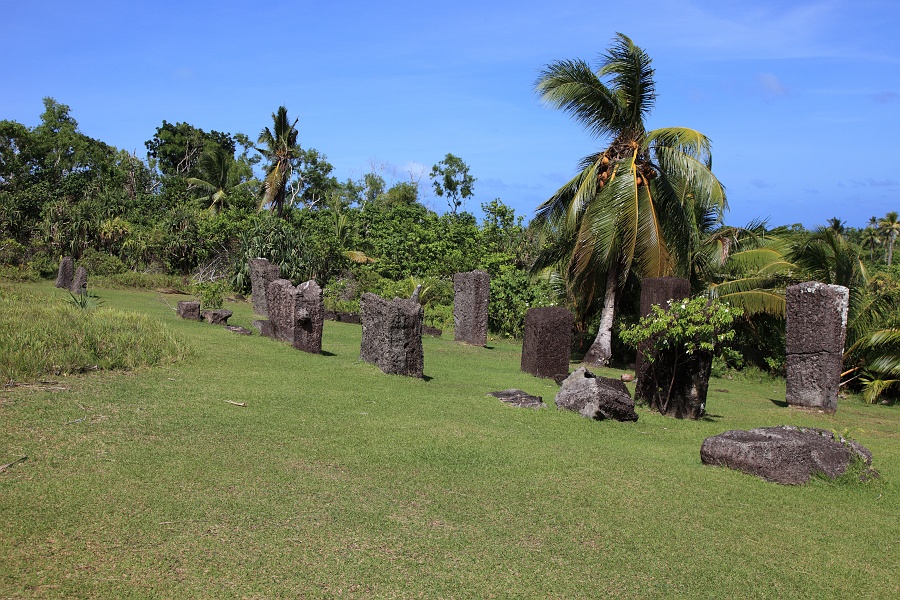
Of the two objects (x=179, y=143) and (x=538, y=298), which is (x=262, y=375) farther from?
(x=179, y=143)

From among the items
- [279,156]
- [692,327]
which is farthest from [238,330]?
[279,156]

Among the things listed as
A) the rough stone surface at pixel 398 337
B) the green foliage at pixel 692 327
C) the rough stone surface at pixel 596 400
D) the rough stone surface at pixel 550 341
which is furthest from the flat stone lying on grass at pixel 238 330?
the green foliage at pixel 692 327

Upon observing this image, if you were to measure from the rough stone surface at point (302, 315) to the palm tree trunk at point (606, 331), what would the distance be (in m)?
7.38

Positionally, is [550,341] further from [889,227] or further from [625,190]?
[889,227]

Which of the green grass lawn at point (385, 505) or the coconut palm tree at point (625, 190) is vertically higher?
the coconut palm tree at point (625, 190)

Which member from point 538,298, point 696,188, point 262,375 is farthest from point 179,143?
point 262,375

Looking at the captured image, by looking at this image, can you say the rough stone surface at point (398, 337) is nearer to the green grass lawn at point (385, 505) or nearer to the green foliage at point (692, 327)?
the green grass lawn at point (385, 505)

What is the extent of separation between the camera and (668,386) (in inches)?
423

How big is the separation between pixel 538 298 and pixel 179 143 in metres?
37.6

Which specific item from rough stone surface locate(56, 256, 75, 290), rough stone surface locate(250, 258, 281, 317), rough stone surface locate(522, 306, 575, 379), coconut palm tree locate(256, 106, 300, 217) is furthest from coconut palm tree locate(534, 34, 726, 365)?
coconut palm tree locate(256, 106, 300, 217)

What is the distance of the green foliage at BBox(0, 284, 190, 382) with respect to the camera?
909 cm

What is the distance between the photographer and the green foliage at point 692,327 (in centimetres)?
1001

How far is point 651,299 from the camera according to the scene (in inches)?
485

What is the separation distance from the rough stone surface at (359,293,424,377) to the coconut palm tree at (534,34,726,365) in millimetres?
7130
